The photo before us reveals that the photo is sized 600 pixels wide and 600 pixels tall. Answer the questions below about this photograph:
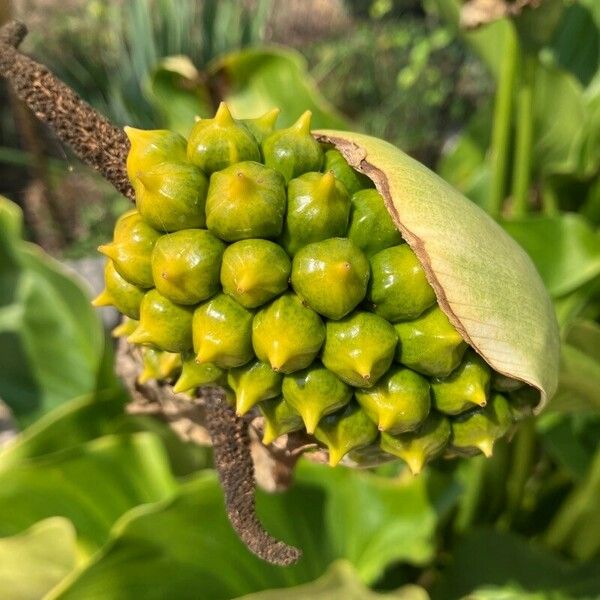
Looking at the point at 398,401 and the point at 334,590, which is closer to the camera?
the point at 398,401

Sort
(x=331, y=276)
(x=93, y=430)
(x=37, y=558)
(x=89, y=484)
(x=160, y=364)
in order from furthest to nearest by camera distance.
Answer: (x=93, y=430)
(x=89, y=484)
(x=37, y=558)
(x=160, y=364)
(x=331, y=276)

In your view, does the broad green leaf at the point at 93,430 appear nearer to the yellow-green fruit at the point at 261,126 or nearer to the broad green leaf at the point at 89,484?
the broad green leaf at the point at 89,484

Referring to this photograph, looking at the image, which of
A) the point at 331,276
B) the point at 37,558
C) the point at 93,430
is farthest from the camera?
the point at 93,430

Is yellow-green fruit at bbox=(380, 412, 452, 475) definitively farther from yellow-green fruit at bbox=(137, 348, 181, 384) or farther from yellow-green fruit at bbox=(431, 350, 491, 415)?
yellow-green fruit at bbox=(137, 348, 181, 384)

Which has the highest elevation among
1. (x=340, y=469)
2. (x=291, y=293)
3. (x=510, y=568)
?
(x=291, y=293)

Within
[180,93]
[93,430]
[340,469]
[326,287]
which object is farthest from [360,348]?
[180,93]

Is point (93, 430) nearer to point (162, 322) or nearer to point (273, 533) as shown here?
point (273, 533)

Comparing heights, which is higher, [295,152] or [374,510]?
[295,152]
